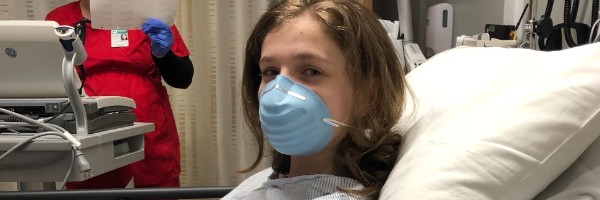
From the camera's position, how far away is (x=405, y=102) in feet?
3.10

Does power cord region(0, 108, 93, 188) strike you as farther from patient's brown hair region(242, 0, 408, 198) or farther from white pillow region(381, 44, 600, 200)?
white pillow region(381, 44, 600, 200)

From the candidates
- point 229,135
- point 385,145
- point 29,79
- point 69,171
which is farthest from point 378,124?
point 229,135

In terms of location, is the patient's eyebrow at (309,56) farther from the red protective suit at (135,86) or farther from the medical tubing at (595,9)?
the red protective suit at (135,86)

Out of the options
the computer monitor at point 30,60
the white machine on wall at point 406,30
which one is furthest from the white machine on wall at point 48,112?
the white machine on wall at point 406,30

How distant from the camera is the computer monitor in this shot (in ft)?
4.66

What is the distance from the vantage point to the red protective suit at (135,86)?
1.77 meters

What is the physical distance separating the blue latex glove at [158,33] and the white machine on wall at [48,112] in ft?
0.81

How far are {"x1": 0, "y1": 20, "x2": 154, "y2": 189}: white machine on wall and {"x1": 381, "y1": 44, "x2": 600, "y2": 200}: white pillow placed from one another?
96cm

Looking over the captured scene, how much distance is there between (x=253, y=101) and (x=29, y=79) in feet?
2.76

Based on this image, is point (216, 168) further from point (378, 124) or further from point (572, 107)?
point (572, 107)

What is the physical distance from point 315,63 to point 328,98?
0.21 ft

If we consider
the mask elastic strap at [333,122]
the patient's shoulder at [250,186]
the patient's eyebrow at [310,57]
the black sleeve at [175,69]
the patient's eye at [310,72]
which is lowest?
the patient's shoulder at [250,186]

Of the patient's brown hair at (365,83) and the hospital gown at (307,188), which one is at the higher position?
the patient's brown hair at (365,83)

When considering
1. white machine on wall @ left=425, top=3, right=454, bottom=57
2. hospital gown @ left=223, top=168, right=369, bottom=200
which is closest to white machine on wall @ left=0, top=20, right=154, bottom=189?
hospital gown @ left=223, top=168, right=369, bottom=200
